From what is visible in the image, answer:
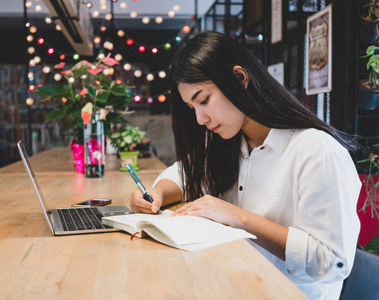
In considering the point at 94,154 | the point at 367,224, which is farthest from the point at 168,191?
the point at 367,224

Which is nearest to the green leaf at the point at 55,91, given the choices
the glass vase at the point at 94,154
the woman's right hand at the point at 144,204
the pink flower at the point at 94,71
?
the pink flower at the point at 94,71

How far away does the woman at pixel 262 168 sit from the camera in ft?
3.51

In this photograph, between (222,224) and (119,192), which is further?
(119,192)

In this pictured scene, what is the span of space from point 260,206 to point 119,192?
724mm

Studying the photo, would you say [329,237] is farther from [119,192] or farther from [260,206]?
[119,192]

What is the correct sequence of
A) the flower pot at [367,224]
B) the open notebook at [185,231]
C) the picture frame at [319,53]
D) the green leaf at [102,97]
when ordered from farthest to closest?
the picture frame at [319,53]
the flower pot at [367,224]
the green leaf at [102,97]
the open notebook at [185,231]

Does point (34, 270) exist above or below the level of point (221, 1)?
below

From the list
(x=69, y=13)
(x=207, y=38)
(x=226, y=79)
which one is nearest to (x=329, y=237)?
(x=226, y=79)

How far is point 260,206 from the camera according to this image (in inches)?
51.4

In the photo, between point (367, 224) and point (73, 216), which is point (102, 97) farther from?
point (367, 224)

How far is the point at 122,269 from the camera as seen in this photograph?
801 millimetres

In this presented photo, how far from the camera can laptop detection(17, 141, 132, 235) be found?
109 cm

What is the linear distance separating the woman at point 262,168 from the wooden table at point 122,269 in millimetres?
217

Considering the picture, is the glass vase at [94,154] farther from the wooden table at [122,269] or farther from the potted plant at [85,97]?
the wooden table at [122,269]
